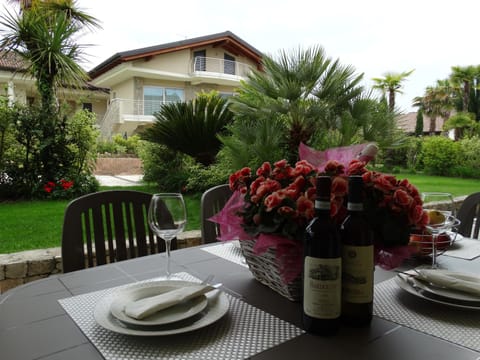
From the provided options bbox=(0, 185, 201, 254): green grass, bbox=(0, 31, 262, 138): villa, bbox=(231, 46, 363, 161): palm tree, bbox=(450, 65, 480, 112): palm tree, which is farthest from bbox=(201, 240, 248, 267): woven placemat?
bbox=(450, 65, 480, 112): palm tree

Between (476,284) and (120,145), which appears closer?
(476,284)

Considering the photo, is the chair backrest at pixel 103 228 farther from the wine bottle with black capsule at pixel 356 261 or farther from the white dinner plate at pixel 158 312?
the wine bottle with black capsule at pixel 356 261

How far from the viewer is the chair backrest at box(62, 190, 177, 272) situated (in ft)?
4.84

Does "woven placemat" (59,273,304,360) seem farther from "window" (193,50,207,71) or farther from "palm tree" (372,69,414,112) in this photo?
"palm tree" (372,69,414,112)

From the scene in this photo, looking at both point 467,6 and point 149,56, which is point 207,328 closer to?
point 467,6

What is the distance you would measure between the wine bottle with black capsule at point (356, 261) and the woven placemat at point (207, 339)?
0.42 feet

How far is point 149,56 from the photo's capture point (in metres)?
13.9

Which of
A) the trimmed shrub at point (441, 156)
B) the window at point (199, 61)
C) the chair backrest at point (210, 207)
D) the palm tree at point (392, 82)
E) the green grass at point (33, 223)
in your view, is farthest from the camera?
the palm tree at point (392, 82)

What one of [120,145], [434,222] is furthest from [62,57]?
[120,145]

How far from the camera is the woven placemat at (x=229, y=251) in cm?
136

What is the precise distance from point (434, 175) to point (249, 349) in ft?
38.5

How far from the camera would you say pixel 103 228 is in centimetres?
160

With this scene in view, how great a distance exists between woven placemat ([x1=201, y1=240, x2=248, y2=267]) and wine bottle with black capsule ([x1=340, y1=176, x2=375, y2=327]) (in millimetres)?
543

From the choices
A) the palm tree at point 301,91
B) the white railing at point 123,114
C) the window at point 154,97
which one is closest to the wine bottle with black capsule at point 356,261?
the palm tree at point 301,91
